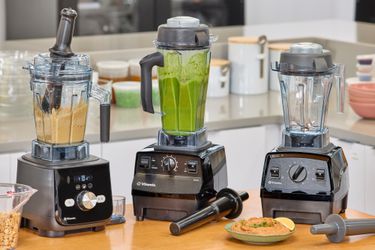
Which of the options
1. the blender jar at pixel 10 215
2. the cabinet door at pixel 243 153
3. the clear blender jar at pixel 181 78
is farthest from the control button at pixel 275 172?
the cabinet door at pixel 243 153

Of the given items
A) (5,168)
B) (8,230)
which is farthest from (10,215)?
(5,168)

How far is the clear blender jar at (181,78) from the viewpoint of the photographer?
9.09 ft

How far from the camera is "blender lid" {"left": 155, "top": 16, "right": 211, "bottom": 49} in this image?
2.77 meters

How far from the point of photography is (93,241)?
2.60 m

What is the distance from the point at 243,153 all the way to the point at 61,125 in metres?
1.65

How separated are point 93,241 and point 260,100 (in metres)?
2.08

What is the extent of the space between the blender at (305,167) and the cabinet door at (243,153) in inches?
50.8

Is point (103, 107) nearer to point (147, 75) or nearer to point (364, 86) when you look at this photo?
point (147, 75)

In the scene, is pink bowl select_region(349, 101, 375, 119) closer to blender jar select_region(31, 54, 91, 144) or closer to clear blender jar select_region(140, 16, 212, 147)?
clear blender jar select_region(140, 16, 212, 147)

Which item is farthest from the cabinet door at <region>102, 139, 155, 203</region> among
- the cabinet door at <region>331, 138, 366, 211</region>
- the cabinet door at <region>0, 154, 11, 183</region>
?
the cabinet door at <region>331, 138, 366, 211</region>

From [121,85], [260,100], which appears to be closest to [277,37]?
[260,100]

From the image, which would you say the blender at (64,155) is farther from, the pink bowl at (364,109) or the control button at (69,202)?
the pink bowl at (364,109)

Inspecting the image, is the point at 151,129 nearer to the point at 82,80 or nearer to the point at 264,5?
the point at 82,80

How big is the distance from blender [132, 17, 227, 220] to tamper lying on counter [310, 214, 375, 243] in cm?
36
